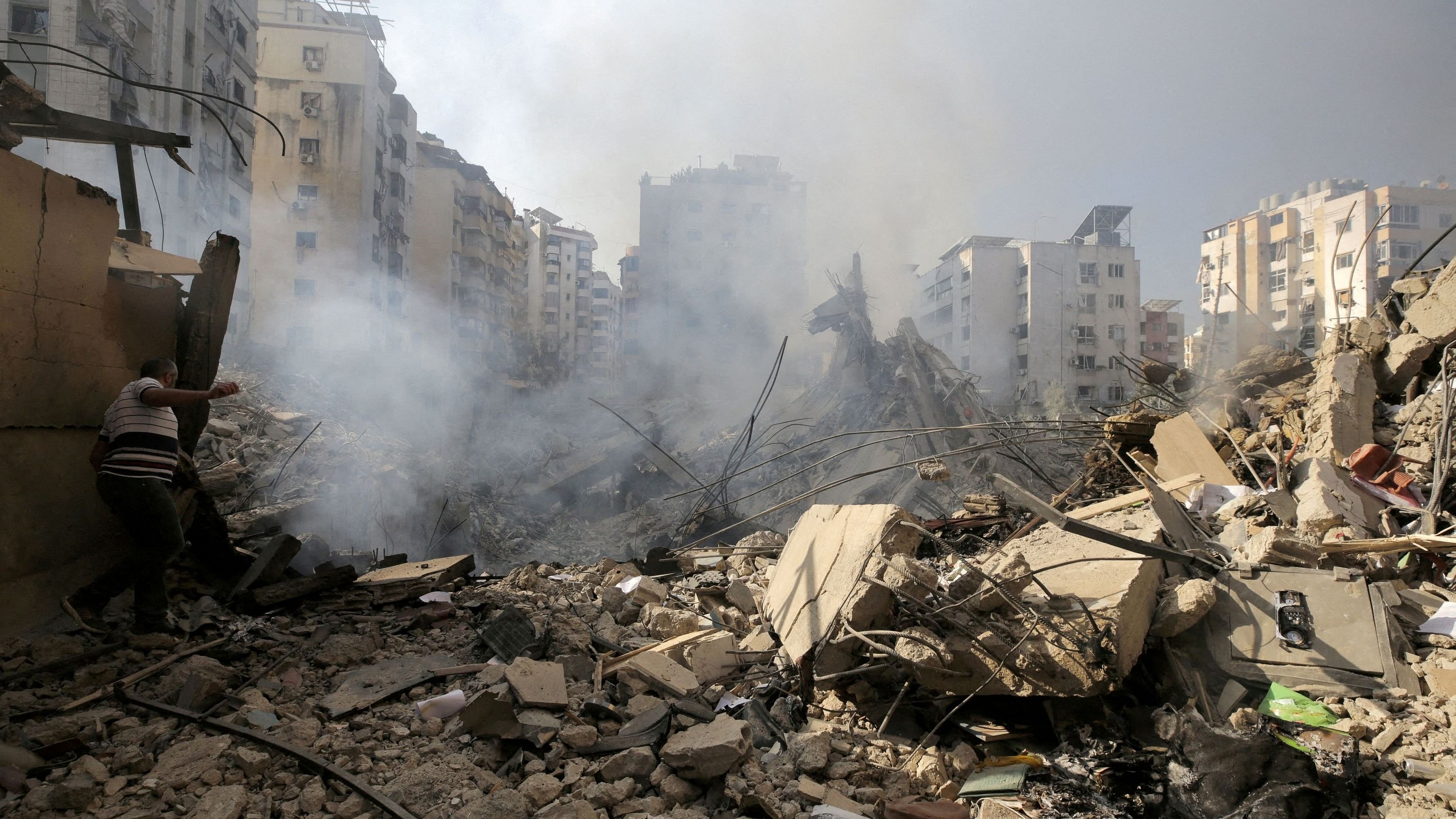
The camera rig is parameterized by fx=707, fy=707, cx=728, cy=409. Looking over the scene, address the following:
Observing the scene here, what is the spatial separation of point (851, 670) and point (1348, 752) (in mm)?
1965

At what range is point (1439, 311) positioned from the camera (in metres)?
5.24

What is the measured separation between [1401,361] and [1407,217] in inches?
1552

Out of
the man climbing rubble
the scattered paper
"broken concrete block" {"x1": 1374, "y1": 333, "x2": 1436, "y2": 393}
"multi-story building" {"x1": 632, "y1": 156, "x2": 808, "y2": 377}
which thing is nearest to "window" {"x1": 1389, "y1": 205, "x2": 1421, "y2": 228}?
"multi-story building" {"x1": 632, "y1": 156, "x2": 808, "y2": 377}

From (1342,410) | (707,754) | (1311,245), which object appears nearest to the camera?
(707,754)

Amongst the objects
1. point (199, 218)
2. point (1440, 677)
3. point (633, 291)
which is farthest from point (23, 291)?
point (633, 291)

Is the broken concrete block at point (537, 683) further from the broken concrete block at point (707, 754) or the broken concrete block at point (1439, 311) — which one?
the broken concrete block at point (1439, 311)

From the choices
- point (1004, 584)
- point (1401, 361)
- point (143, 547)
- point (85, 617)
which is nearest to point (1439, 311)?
point (1401, 361)

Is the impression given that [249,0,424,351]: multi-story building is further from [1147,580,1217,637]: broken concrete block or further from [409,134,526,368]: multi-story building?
[1147,580,1217,637]: broken concrete block

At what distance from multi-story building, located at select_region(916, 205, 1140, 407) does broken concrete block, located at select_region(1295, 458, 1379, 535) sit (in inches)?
1515

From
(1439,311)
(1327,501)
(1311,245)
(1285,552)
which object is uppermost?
(1311,245)

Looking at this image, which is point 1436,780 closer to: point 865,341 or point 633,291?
point 865,341

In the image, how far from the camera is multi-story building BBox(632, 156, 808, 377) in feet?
158

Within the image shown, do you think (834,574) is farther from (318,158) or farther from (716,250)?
(716,250)

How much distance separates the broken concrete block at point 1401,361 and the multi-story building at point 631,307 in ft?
140
